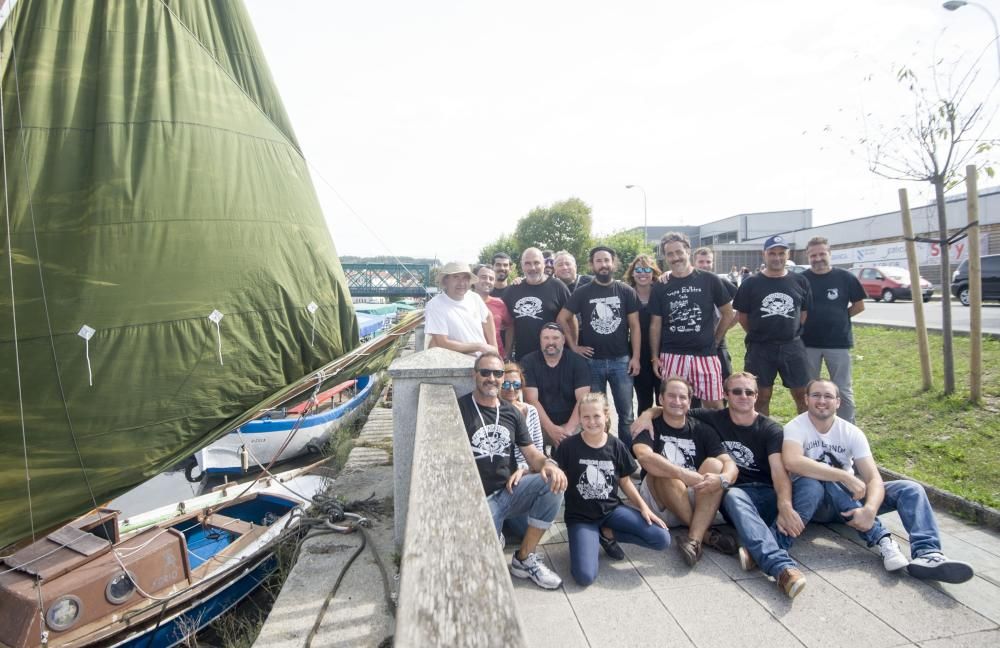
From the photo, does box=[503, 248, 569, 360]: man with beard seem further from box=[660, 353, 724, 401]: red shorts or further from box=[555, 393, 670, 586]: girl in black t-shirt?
box=[555, 393, 670, 586]: girl in black t-shirt

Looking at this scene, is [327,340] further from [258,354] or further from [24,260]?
[24,260]

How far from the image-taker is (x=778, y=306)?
4.80m

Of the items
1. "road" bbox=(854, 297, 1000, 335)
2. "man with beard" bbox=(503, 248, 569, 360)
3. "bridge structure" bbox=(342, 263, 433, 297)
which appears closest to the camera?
"man with beard" bbox=(503, 248, 569, 360)

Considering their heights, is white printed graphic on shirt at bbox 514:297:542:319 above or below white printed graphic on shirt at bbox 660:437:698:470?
above

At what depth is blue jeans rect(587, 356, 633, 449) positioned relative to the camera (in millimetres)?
4930

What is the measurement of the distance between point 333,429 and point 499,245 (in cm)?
5220

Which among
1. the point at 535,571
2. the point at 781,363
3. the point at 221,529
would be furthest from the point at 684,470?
the point at 221,529

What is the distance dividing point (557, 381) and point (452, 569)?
311 cm

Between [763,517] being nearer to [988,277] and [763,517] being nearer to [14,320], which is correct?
[14,320]

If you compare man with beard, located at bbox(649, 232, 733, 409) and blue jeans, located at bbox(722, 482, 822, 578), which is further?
man with beard, located at bbox(649, 232, 733, 409)

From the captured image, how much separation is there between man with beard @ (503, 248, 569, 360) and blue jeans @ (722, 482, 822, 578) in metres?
2.26

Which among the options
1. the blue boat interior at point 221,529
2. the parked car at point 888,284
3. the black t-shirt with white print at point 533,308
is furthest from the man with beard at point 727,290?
the parked car at point 888,284

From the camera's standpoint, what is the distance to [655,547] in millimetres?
3465

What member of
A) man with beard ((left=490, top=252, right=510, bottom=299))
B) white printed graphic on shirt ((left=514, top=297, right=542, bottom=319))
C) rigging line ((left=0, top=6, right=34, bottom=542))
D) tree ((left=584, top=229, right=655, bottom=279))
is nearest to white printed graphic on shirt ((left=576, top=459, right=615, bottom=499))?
white printed graphic on shirt ((left=514, top=297, right=542, bottom=319))
